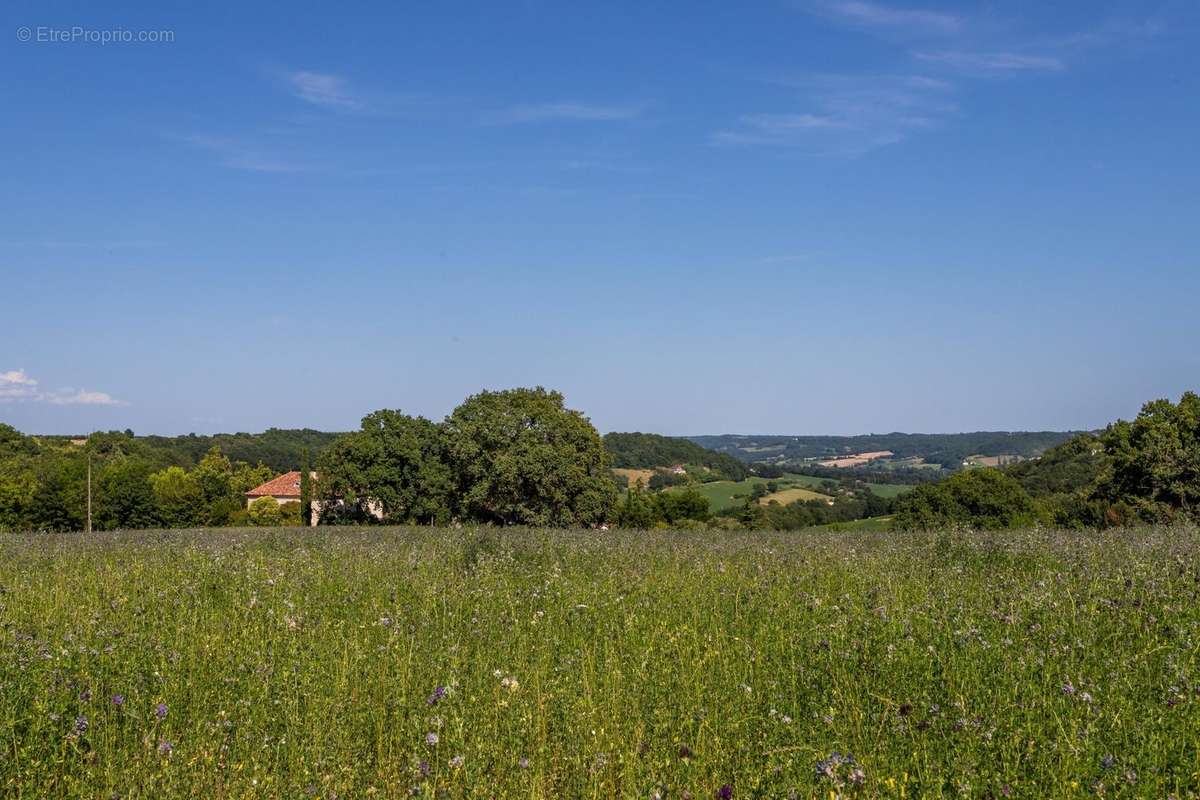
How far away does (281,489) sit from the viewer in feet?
333

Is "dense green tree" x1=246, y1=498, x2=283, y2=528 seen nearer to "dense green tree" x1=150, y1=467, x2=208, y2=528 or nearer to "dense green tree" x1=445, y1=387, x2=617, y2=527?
"dense green tree" x1=150, y1=467, x2=208, y2=528

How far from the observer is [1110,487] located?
40469 millimetres

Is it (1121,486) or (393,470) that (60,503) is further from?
(1121,486)

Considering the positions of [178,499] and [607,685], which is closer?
[607,685]

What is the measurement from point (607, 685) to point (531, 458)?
3656 centimetres

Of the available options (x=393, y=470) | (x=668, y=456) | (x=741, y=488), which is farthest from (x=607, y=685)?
(x=668, y=456)

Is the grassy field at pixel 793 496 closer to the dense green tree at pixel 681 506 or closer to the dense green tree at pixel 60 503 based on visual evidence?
the dense green tree at pixel 681 506

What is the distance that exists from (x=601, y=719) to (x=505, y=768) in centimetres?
84

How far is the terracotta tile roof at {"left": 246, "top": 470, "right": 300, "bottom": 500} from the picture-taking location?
100062 mm

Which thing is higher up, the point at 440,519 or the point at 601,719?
the point at 601,719

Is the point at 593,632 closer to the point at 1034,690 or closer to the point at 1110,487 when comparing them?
the point at 1034,690

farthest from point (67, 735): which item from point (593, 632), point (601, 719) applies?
point (593, 632)

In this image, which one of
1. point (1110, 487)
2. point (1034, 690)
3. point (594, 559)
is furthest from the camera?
point (1110, 487)

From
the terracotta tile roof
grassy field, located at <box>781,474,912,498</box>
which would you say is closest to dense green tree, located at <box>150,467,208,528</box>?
the terracotta tile roof
